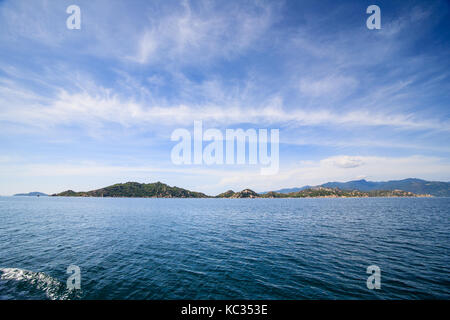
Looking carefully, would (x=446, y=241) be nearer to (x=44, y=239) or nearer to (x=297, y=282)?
(x=297, y=282)

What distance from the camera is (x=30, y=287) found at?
19.8 m

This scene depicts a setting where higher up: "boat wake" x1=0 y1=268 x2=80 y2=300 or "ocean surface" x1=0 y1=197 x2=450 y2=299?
"boat wake" x1=0 y1=268 x2=80 y2=300

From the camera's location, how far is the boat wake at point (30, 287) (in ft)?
59.9

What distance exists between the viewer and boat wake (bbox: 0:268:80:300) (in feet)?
59.9

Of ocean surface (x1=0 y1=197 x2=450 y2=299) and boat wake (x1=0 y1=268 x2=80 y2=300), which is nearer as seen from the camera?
boat wake (x1=0 y1=268 x2=80 y2=300)
